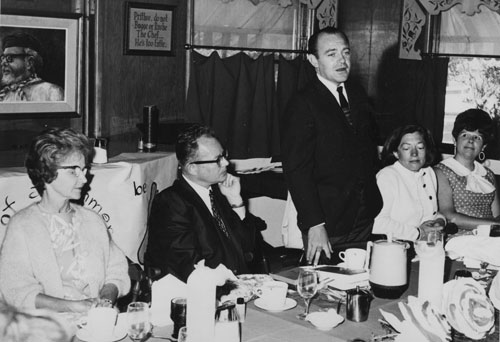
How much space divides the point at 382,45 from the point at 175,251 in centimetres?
407

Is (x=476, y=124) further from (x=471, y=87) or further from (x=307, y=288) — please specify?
(x=307, y=288)

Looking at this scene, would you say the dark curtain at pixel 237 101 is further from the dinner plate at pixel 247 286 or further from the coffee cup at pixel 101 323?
the coffee cup at pixel 101 323

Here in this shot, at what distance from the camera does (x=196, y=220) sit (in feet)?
11.6

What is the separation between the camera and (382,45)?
692 cm

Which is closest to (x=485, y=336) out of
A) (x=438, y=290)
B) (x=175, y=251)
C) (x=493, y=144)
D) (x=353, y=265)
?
(x=438, y=290)

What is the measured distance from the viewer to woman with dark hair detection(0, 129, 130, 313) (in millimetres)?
2945

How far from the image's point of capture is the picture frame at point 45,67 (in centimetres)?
468

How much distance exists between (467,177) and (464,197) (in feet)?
0.42

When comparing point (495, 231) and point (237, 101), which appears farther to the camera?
point (237, 101)

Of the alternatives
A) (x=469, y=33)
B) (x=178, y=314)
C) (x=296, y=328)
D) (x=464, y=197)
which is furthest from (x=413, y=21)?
(x=178, y=314)

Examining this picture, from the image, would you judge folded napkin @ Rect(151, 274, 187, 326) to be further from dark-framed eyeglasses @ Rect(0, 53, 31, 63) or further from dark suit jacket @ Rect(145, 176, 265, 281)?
dark-framed eyeglasses @ Rect(0, 53, 31, 63)

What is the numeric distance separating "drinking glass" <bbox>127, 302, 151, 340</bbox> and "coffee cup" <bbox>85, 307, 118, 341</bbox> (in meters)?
0.06

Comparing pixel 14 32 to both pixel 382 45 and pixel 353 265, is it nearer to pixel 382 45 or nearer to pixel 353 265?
pixel 353 265

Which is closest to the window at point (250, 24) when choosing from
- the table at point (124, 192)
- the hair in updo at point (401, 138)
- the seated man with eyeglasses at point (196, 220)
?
the table at point (124, 192)
